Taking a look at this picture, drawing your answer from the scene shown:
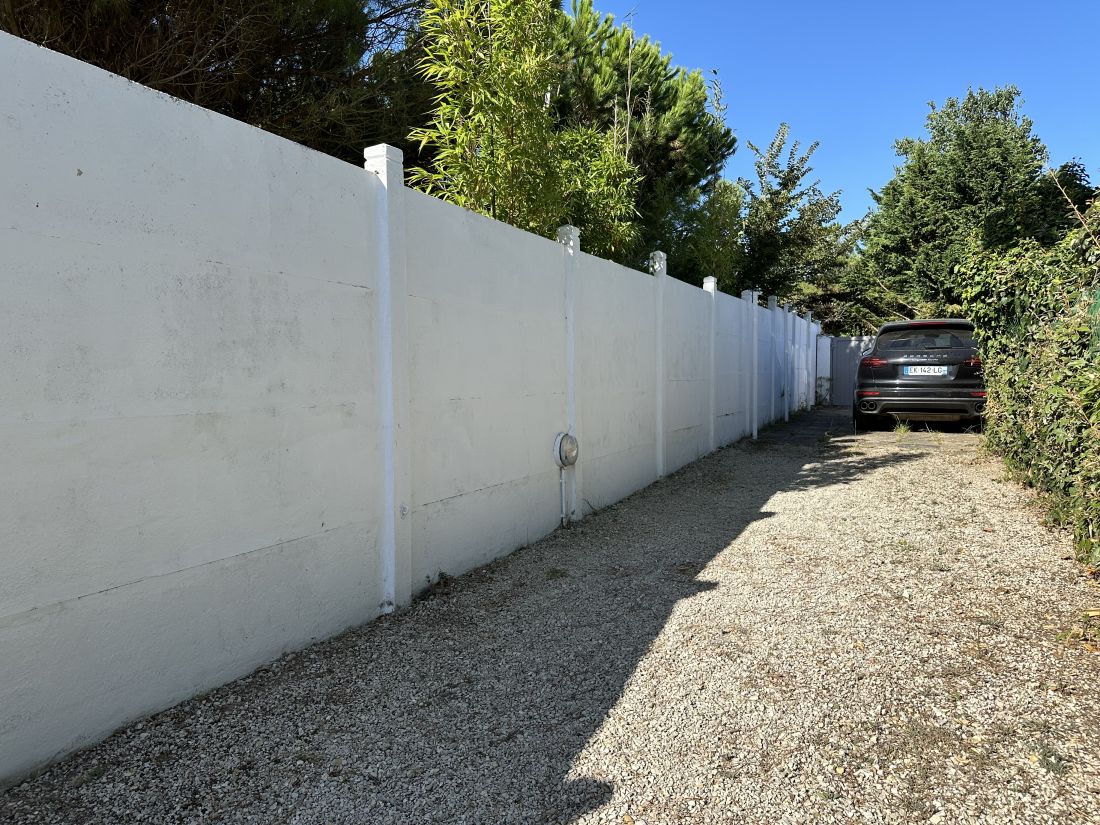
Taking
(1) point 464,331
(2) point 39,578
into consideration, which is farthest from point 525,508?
(2) point 39,578

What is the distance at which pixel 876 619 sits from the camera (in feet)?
10.4

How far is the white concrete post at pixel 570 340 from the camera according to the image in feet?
16.4

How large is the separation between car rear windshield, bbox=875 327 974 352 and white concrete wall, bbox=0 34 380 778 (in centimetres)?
822

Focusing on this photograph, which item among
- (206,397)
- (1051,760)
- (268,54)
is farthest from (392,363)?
(268,54)

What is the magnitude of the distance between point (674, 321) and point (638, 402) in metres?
1.34

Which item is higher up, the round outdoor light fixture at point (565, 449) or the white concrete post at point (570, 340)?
the white concrete post at point (570, 340)

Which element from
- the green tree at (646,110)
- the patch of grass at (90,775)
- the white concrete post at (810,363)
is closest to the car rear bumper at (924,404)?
the green tree at (646,110)

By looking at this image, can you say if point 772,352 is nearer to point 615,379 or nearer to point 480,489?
point 615,379

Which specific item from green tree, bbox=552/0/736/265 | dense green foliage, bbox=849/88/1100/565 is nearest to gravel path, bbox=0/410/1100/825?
dense green foliage, bbox=849/88/1100/565

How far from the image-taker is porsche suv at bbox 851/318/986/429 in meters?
8.70

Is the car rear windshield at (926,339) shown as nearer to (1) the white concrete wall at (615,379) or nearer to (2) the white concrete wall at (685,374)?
(2) the white concrete wall at (685,374)

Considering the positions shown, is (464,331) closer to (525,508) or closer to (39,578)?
(525,508)

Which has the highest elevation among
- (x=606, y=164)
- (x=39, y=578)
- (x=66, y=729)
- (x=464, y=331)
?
(x=606, y=164)

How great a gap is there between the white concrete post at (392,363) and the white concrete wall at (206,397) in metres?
0.01
